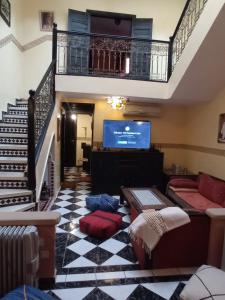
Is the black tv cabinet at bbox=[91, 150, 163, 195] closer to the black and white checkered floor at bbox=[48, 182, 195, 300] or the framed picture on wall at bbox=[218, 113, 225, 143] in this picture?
the framed picture on wall at bbox=[218, 113, 225, 143]

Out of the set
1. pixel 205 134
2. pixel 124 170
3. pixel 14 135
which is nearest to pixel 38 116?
pixel 14 135

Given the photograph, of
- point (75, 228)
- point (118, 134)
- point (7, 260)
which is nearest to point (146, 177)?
point (118, 134)

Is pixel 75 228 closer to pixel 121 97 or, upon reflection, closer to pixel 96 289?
pixel 96 289

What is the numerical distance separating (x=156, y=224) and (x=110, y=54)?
424cm

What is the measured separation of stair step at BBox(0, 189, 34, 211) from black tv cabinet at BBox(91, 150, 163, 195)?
241 centimetres

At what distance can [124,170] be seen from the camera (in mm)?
5402

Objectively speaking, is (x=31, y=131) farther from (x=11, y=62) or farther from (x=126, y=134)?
(x=126, y=134)

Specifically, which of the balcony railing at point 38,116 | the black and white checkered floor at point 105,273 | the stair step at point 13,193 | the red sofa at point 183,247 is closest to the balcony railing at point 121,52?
the balcony railing at point 38,116

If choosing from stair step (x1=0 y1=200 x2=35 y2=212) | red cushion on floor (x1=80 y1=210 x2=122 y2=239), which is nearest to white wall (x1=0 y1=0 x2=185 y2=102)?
stair step (x1=0 y1=200 x2=35 y2=212)

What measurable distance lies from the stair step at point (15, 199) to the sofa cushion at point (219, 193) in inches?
117

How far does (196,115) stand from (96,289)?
4.63 meters

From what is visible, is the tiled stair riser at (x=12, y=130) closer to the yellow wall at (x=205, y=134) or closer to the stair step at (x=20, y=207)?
the stair step at (x=20, y=207)

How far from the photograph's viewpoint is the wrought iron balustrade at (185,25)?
12.6 feet

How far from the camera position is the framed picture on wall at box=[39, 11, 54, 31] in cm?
568
